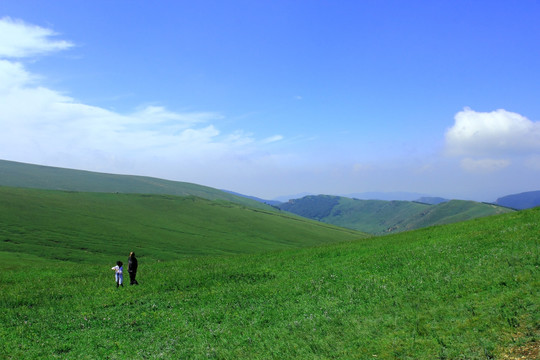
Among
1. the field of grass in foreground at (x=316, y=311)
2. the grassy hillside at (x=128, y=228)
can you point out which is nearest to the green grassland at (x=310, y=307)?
A: the field of grass in foreground at (x=316, y=311)

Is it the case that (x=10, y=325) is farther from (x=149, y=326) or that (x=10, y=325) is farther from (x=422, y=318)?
(x=422, y=318)

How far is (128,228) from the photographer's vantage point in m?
129

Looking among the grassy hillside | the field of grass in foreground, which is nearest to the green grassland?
the field of grass in foreground

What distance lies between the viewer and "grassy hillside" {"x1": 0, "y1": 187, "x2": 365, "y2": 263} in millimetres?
94375

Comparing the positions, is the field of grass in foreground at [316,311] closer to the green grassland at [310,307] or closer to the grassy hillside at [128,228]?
the green grassland at [310,307]

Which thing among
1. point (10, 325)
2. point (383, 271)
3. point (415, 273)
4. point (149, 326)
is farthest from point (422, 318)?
point (10, 325)

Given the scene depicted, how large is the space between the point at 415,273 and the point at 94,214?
140406 mm

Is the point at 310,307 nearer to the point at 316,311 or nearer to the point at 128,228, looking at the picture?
the point at 316,311

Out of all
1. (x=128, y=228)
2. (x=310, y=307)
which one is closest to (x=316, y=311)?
(x=310, y=307)

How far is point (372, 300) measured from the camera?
68.8ft

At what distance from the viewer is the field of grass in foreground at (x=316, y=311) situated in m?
14.8

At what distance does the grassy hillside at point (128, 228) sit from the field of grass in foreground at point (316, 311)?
2381 inches

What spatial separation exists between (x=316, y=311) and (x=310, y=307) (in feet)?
2.89

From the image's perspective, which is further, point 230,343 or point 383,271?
point 383,271
